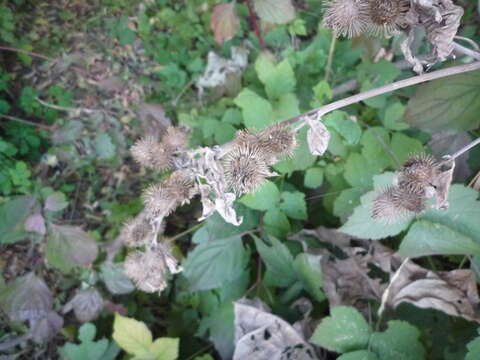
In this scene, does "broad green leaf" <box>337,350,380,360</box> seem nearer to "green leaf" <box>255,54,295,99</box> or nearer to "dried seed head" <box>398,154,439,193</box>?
"dried seed head" <box>398,154,439,193</box>

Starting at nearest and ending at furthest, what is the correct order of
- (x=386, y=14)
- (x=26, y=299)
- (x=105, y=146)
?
(x=386, y=14) < (x=26, y=299) < (x=105, y=146)

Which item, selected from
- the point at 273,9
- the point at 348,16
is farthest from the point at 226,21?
the point at 348,16

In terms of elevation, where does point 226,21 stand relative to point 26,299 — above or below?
above

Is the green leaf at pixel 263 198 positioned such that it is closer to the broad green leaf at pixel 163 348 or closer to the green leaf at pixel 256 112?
the green leaf at pixel 256 112

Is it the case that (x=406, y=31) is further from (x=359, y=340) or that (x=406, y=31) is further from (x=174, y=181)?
(x=359, y=340)

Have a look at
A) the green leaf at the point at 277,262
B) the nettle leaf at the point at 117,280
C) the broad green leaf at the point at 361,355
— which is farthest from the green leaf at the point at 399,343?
the nettle leaf at the point at 117,280

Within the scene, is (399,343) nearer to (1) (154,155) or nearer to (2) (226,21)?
(1) (154,155)
